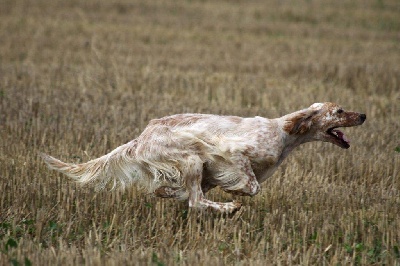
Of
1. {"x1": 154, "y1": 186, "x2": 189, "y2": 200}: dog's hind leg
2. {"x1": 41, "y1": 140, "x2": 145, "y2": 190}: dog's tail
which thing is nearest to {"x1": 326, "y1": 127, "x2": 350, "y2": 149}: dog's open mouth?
{"x1": 154, "y1": 186, "x2": 189, "y2": 200}: dog's hind leg

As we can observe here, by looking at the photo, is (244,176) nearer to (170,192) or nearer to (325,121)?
(170,192)

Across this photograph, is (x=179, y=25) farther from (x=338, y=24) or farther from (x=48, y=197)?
(x=48, y=197)

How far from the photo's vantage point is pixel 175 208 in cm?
555

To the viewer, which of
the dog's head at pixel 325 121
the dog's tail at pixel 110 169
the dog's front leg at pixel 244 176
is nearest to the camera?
the dog's front leg at pixel 244 176

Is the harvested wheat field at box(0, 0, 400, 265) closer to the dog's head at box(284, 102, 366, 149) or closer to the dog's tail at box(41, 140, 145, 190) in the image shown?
the dog's tail at box(41, 140, 145, 190)

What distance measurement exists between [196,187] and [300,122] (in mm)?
1007

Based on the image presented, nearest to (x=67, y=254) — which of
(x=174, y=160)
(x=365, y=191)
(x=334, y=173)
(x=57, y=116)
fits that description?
(x=174, y=160)

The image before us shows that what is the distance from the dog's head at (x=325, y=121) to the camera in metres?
5.48

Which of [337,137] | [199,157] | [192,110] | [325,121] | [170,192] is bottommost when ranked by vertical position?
[170,192]

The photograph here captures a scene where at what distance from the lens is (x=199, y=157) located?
532cm

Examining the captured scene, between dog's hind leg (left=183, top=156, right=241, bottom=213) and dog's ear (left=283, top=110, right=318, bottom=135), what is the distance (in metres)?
0.74

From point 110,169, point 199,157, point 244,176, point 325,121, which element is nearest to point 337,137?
point 325,121

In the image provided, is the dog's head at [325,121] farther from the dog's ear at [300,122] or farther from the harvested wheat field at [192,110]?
the harvested wheat field at [192,110]

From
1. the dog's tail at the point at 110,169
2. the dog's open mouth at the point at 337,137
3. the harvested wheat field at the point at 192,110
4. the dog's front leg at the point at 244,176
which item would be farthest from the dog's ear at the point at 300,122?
the dog's tail at the point at 110,169
